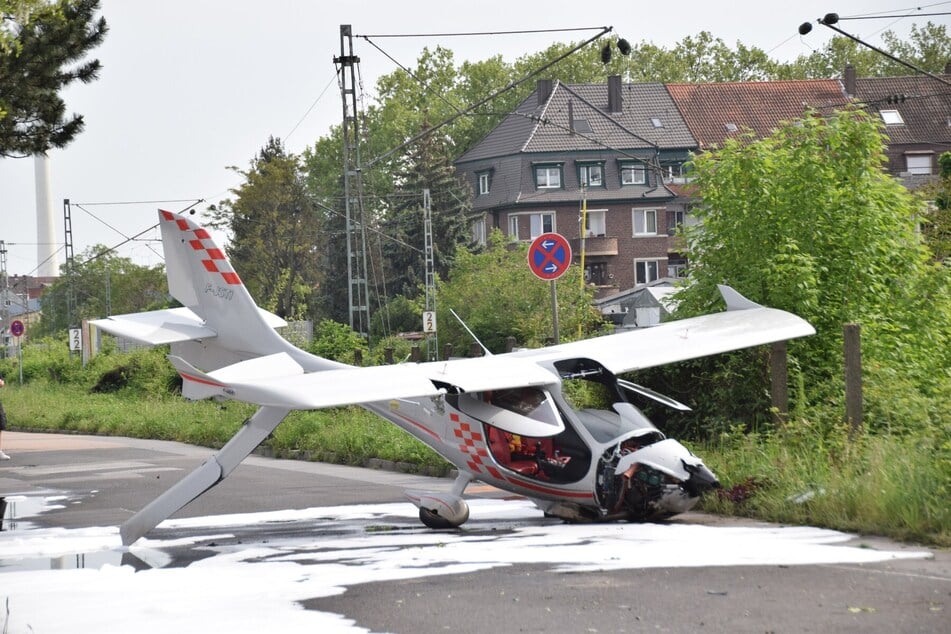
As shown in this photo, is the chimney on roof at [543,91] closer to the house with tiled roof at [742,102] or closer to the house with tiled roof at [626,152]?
the house with tiled roof at [626,152]

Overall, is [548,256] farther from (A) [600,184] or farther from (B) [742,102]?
(B) [742,102]

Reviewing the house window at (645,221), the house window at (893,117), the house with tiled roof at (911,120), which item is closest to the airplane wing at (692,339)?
the house window at (645,221)

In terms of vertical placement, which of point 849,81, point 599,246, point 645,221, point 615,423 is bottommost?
point 615,423

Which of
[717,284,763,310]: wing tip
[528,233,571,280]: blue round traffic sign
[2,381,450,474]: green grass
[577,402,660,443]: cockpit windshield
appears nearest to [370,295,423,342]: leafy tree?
[2,381,450,474]: green grass

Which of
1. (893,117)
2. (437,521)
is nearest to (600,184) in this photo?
(893,117)

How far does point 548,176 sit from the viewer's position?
271 ft

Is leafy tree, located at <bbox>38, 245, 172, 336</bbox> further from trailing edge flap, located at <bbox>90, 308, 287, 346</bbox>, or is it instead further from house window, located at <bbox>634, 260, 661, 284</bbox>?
trailing edge flap, located at <bbox>90, 308, 287, 346</bbox>

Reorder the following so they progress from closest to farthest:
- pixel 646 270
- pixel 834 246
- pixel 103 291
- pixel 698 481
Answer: pixel 698 481 < pixel 834 246 < pixel 646 270 < pixel 103 291

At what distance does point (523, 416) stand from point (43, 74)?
41.5ft

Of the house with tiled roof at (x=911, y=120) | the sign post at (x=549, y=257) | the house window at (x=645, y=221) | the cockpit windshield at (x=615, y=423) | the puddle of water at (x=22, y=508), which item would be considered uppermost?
the house with tiled roof at (x=911, y=120)

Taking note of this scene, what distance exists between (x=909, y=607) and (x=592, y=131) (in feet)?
247

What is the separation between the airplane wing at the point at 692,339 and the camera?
46.0 feet

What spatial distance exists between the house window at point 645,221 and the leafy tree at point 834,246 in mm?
65505

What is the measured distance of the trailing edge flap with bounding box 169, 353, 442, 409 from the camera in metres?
11.0
